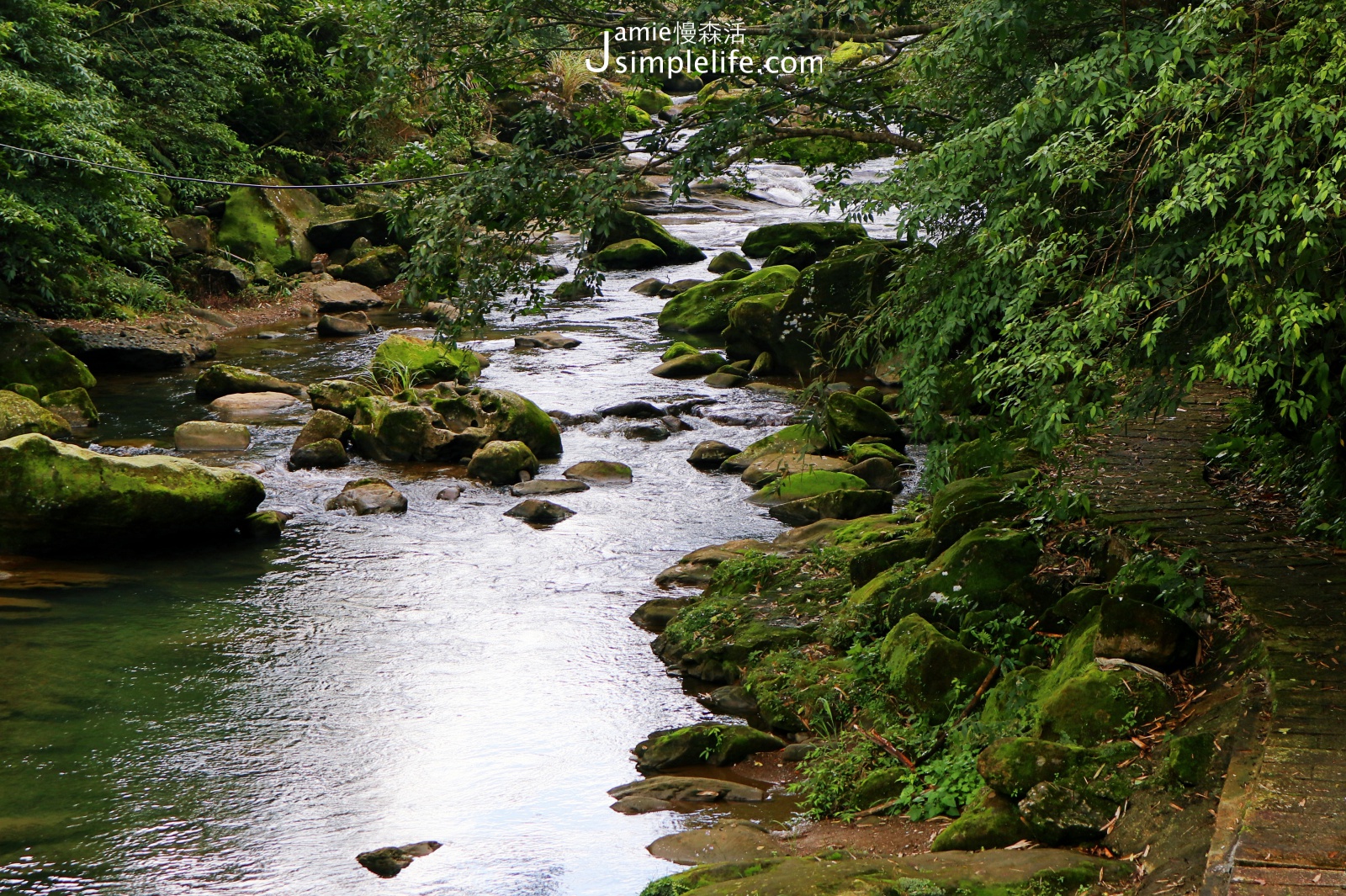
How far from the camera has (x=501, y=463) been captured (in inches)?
562

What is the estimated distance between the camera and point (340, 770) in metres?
7.72

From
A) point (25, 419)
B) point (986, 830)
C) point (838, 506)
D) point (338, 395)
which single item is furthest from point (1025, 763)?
point (25, 419)

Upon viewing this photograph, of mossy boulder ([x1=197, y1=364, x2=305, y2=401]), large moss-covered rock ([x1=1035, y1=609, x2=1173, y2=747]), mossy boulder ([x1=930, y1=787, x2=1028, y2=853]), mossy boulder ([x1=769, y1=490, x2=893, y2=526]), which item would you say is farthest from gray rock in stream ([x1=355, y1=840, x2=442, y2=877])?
mossy boulder ([x1=197, y1=364, x2=305, y2=401])

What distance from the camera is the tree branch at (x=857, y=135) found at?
27.8ft

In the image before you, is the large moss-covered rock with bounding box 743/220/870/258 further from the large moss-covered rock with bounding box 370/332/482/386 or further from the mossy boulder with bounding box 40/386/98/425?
the mossy boulder with bounding box 40/386/98/425

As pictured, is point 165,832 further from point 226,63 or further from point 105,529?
point 226,63

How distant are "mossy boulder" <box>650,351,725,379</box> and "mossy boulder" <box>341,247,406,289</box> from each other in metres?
8.68

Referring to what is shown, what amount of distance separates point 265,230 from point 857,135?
63.6ft

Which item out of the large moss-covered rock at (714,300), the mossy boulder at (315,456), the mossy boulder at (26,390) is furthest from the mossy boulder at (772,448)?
the mossy boulder at (26,390)

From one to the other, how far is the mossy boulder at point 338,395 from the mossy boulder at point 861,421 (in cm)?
625

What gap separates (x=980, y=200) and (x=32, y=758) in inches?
267

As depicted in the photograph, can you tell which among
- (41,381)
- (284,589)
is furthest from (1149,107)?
(41,381)

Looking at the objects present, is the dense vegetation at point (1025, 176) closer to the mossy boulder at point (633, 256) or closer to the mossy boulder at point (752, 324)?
the mossy boulder at point (752, 324)

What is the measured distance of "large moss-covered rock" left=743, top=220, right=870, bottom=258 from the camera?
22.5m
